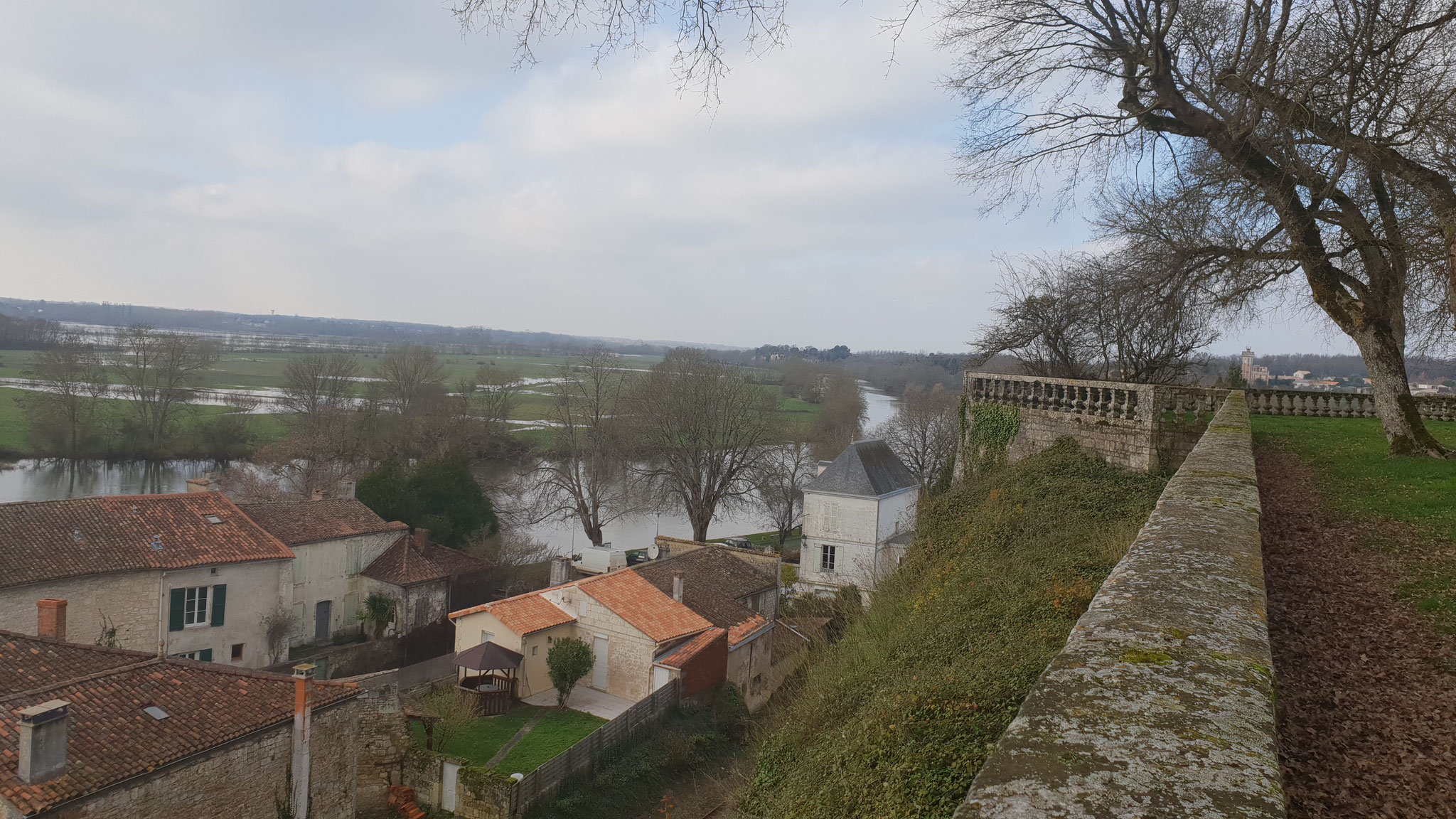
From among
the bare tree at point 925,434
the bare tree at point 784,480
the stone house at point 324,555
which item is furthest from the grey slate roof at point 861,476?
the stone house at point 324,555

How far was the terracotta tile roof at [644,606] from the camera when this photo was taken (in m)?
19.8

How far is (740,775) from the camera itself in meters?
13.4

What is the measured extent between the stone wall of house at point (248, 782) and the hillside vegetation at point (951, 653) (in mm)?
8105

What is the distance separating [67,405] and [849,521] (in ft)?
115

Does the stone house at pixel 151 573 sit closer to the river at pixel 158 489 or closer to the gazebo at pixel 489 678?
the gazebo at pixel 489 678

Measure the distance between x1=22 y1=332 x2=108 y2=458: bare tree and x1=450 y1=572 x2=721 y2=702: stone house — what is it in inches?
1060

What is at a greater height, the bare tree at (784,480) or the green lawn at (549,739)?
the bare tree at (784,480)

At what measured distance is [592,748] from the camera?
1562 cm

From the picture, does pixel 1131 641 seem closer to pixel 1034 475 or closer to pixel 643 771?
pixel 1034 475

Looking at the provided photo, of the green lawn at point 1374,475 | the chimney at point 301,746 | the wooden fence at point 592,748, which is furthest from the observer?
the wooden fence at point 592,748

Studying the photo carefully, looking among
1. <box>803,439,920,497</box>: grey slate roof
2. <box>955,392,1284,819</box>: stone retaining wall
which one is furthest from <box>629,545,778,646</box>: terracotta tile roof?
<box>955,392,1284,819</box>: stone retaining wall

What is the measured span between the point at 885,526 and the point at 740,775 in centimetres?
1602

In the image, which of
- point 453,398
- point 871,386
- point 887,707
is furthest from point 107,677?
point 871,386

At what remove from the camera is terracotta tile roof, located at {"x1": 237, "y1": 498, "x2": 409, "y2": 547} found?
22969mm
